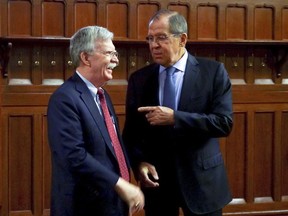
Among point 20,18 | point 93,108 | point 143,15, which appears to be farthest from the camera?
point 143,15

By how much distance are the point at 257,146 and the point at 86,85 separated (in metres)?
2.81

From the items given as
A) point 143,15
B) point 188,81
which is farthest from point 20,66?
point 188,81

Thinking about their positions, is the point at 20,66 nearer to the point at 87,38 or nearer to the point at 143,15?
the point at 143,15

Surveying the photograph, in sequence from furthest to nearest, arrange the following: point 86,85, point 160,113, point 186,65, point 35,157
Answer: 1. point 35,157
2. point 186,65
3. point 160,113
4. point 86,85

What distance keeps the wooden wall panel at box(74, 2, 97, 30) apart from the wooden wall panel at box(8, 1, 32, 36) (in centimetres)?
36

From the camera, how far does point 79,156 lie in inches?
85.7

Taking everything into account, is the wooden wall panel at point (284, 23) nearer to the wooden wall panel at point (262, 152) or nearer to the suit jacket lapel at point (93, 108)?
the wooden wall panel at point (262, 152)

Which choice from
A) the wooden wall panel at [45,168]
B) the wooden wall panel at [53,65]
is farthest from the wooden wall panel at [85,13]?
the wooden wall panel at [45,168]

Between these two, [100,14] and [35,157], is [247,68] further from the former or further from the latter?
[35,157]

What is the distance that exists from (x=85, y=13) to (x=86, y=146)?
2379mm

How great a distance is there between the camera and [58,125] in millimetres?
2211

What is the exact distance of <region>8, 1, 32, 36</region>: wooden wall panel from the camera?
433cm

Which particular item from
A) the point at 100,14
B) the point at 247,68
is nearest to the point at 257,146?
the point at 247,68

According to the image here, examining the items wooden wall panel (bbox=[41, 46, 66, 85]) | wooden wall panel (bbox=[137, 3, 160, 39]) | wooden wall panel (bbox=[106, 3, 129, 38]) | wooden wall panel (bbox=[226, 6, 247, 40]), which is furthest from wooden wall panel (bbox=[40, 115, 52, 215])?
wooden wall panel (bbox=[226, 6, 247, 40])
